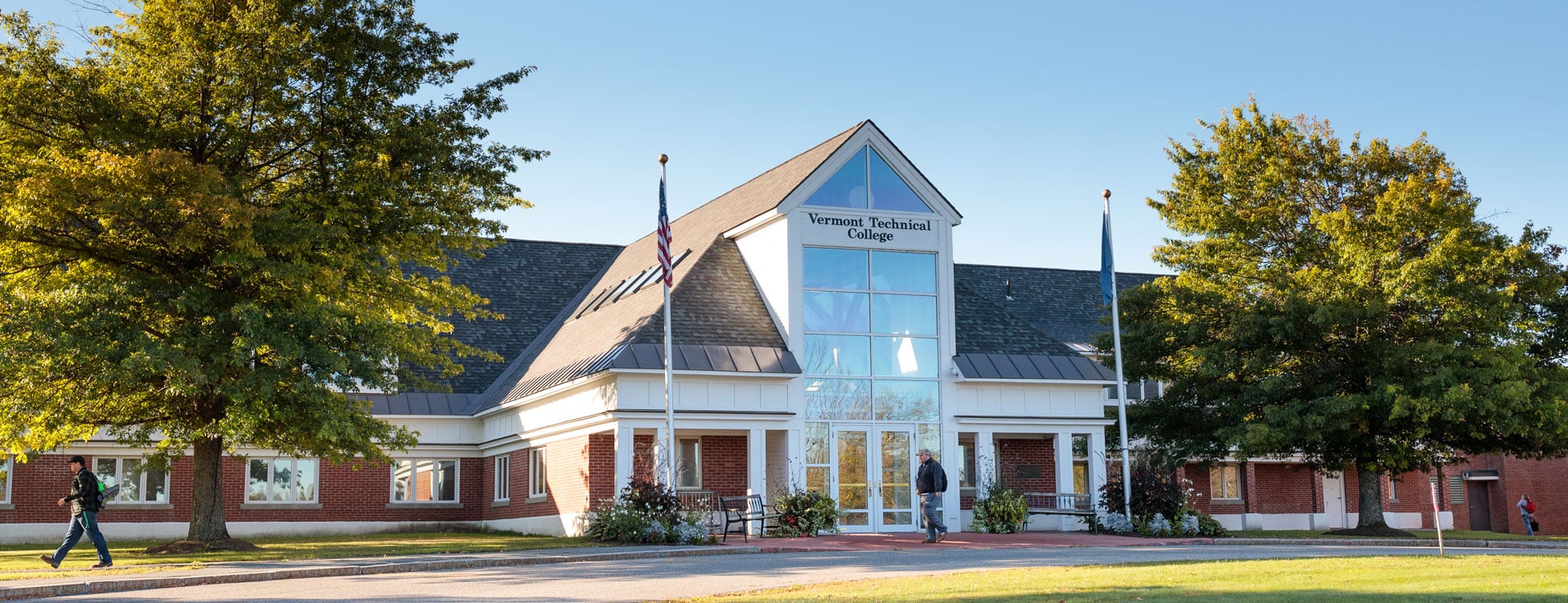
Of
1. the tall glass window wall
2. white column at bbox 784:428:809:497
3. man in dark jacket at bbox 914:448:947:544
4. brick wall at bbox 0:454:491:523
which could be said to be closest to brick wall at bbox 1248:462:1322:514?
the tall glass window wall

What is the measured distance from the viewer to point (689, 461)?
104 feet

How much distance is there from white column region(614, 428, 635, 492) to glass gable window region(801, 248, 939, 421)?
401 cm

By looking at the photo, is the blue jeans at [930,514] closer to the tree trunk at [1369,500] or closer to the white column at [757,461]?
the white column at [757,461]

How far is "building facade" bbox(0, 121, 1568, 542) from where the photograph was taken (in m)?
29.3

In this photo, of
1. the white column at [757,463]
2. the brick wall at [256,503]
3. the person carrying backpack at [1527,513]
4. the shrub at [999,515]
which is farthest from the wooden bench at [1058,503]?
the person carrying backpack at [1527,513]

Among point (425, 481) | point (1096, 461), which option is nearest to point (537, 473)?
point (425, 481)

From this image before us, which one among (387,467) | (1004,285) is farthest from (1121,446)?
(387,467)

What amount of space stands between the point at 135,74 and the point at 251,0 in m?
2.29

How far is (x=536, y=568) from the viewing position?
1973cm

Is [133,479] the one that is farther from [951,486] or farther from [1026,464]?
[1026,464]

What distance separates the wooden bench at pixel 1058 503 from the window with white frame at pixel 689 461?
713 centimetres

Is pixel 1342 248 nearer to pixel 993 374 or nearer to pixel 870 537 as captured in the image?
pixel 993 374

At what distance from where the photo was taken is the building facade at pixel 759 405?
2927cm

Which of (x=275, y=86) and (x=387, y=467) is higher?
(x=275, y=86)
